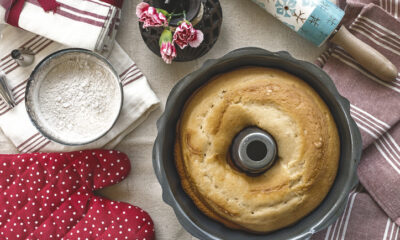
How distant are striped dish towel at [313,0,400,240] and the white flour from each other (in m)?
0.44

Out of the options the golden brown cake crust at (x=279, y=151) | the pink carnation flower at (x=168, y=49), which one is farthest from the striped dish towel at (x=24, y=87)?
the golden brown cake crust at (x=279, y=151)

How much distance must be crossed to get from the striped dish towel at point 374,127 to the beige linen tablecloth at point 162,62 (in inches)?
3.6

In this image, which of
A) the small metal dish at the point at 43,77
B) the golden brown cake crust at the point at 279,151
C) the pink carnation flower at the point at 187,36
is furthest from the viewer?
the small metal dish at the point at 43,77

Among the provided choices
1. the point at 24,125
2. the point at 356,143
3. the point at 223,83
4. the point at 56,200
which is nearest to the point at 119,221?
the point at 56,200

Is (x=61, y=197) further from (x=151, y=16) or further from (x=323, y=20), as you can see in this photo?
(x=323, y=20)

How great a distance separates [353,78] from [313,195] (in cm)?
31

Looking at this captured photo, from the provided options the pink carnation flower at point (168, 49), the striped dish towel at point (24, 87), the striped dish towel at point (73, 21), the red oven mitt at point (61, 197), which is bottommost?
the red oven mitt at point (61, 197)

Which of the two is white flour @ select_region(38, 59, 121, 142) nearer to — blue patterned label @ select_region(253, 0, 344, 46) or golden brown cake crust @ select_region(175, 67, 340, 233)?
golden brown cake crust @ select_region(175, 67, 340, 233)

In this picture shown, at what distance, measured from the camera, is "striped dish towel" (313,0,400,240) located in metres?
0.79

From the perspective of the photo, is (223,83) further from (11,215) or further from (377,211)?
(11,215)

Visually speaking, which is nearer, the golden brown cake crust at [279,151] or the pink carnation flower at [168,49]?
the golden brown cake crust at [279,151]

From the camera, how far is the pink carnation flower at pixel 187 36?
697mm

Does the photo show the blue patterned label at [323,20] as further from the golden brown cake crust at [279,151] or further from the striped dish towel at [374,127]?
the golden brown cake crust at [279,151]

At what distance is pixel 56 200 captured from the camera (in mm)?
862
